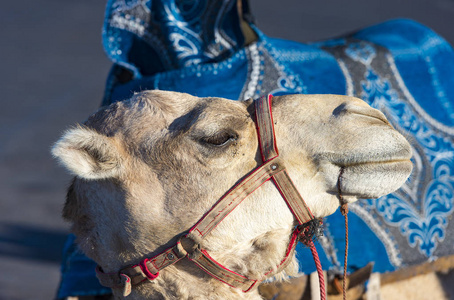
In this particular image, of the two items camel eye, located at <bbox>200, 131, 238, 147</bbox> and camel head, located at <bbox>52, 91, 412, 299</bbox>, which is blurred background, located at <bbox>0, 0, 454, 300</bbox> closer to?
camel head, located at <bbox>52, 91, 412, 299</bbox>

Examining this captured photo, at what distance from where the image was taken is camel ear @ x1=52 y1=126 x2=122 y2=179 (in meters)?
1.40

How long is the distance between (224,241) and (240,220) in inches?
2.9

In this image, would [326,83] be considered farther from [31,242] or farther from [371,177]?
[31,242]

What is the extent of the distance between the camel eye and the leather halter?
83 millimetres

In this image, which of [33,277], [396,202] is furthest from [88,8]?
[396,202]

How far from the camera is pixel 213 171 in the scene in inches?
57.4

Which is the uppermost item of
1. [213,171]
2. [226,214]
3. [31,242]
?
[213,171]

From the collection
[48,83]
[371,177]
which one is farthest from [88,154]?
[48,83]

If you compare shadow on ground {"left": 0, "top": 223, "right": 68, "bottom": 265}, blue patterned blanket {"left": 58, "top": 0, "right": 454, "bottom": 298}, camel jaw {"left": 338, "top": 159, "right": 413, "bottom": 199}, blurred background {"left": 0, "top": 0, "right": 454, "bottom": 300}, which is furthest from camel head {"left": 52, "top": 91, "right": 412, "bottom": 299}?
shadow on ground {"left": 0, "top": 223, "right": 68, "bottom": 265}

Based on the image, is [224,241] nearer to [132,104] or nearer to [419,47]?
[132,104]

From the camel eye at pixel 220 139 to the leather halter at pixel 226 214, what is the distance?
83 mm

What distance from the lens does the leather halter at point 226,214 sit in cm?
145

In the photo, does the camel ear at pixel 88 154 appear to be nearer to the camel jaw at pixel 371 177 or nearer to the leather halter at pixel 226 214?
the leather halter at pixel 226 214

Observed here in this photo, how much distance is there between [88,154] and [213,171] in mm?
343
